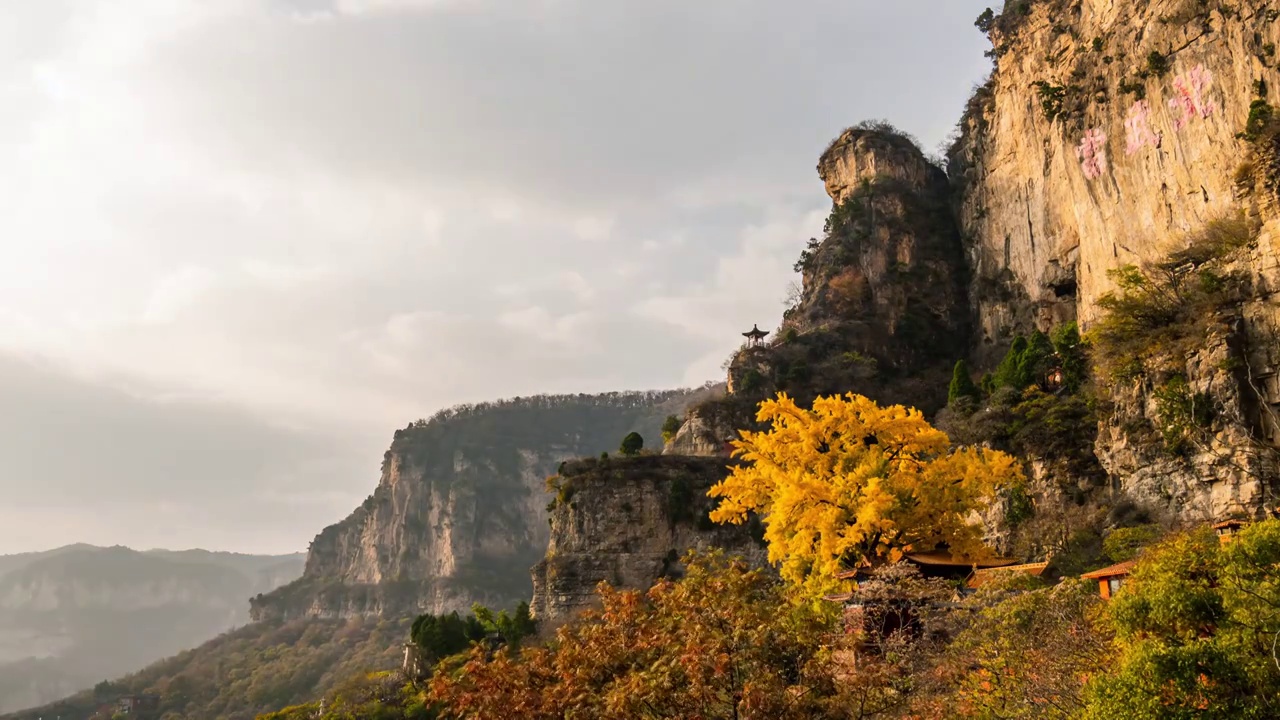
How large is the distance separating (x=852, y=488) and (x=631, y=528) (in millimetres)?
26723

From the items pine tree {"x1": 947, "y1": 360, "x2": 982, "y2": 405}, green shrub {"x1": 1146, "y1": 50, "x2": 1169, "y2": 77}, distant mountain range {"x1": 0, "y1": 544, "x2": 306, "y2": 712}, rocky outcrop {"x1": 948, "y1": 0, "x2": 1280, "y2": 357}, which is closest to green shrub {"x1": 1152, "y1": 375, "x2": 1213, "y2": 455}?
rocky outcrop {"x1": 948, "y1": 0, "x2": 1280, "y2": 357}

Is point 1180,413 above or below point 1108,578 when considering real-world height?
above

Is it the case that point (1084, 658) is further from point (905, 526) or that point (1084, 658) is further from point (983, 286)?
point (983, 286)

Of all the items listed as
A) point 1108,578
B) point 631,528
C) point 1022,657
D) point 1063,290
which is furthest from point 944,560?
point 1063,290

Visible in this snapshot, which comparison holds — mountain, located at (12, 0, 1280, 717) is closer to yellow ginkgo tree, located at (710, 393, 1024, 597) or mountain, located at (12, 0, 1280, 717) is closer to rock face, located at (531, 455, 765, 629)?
rock face, located at (531, 455, 765, 629)

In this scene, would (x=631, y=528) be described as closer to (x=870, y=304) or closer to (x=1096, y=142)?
(x=870, y=304)

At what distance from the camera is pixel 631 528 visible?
43031 millimetres

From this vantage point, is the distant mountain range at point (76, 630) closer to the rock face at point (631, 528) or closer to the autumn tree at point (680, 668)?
the rock face at point (631, 528)

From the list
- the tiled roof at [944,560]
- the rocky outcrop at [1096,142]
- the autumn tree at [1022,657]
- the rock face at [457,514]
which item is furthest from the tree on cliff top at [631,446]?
the rock face at [457,514]

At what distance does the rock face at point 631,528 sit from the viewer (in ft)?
138

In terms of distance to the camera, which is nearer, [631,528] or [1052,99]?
[1052,99]

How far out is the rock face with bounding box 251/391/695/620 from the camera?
11912cm

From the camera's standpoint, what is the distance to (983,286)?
164 ft

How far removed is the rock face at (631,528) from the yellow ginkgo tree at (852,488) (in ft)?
77.5
